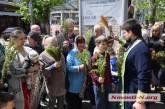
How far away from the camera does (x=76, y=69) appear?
792 centimetres

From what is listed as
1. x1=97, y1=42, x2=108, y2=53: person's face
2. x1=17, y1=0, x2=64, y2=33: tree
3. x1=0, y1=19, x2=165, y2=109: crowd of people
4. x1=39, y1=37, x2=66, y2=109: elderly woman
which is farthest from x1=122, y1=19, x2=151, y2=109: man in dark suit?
x1=17, y1=0, x2=64, y2=33: tree

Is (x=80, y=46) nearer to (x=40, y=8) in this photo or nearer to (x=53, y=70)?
(x=53, y=70)

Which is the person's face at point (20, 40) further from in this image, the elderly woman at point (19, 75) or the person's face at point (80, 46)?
the person's face at point (80, 46)

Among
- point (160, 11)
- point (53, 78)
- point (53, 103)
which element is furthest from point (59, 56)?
point (160, 11)

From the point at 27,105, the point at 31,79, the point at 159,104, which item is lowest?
the point at 159,104

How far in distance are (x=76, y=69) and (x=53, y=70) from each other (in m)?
0.54

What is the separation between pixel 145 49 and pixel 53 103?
284cm

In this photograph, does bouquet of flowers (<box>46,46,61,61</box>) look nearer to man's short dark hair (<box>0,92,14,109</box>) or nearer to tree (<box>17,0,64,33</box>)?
man's short dark hair (<box>0,92,14,109</box>)

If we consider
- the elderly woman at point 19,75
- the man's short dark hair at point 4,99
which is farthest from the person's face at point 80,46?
the man's short dark hair at point 4,99

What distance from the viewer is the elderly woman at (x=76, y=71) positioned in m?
7.88

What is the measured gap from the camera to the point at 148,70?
18.4 feet

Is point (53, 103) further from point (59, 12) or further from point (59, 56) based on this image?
point (59, 12)

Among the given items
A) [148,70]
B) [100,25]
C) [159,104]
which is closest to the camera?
[148,70]

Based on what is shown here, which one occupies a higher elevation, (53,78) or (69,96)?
(53,78)
